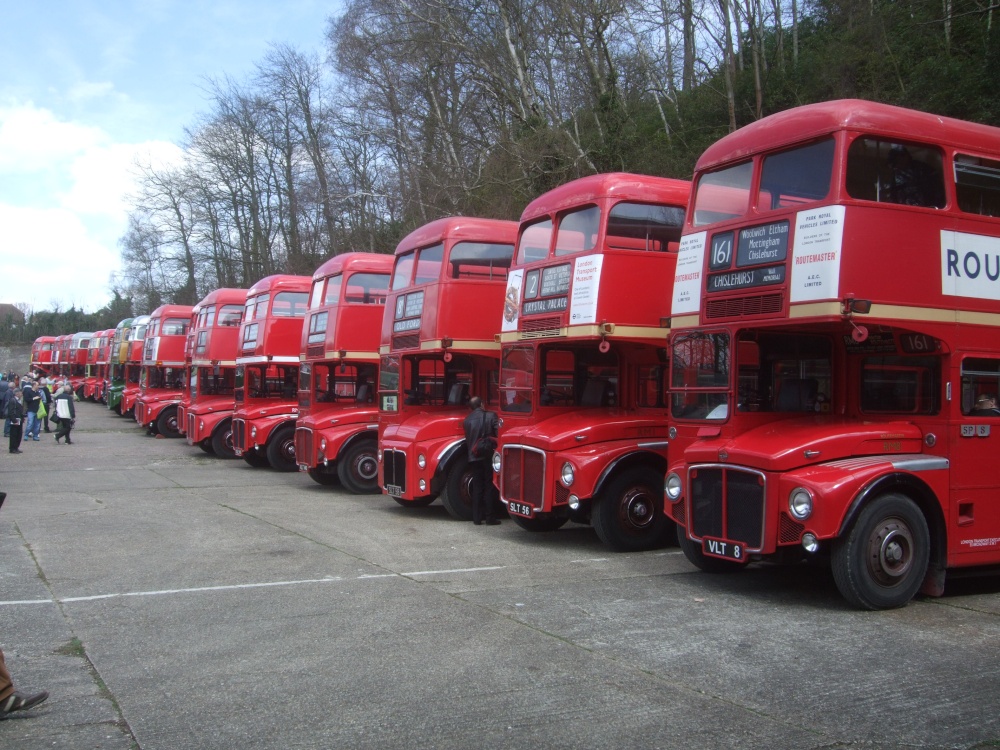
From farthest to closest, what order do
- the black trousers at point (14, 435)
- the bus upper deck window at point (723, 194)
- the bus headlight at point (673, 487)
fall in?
the black trousers at point (14, 435) < the bus headlight at point (673, 487) < the bus upper deck window at point (723, 194)

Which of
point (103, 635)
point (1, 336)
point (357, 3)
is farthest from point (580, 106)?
point (1, 336)

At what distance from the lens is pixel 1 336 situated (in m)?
87.9

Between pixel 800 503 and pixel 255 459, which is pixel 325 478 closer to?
pixel 255 459

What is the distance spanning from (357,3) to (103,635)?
23573 mm

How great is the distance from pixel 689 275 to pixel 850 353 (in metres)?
1.64

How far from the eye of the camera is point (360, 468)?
16.7 meters

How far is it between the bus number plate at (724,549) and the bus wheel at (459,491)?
5.47 metres

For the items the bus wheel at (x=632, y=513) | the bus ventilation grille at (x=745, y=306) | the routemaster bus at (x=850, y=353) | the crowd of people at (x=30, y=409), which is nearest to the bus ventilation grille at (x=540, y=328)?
the bus wheel at (x=632, y=513)

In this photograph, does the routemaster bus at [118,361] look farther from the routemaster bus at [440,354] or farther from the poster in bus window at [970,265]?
the poster in bus window at [970,265]

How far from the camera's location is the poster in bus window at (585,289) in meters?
10.6

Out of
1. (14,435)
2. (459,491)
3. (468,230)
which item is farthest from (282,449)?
(468,230)

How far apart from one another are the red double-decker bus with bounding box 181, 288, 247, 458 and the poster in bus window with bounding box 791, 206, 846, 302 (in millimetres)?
17920

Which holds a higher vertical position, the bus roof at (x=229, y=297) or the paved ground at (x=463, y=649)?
the bus roof at (x=229, y=297)

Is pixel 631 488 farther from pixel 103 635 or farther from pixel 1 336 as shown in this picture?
pixel 1 336
